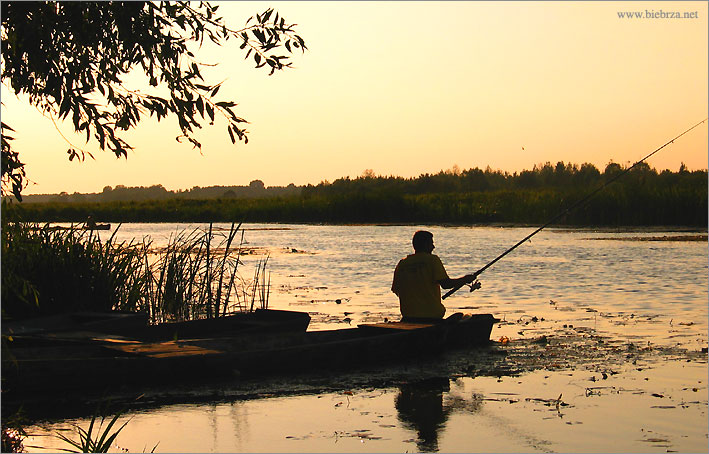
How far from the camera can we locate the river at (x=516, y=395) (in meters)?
7.55

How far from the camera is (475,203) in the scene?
46.6 meters

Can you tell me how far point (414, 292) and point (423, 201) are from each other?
3662 cm

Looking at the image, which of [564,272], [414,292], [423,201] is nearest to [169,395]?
[414,292]

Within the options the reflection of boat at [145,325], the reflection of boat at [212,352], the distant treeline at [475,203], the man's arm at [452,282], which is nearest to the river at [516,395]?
the reflection of boat at [212,352]

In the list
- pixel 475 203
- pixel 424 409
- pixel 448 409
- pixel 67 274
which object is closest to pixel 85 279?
pixel 67 274

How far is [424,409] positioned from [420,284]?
282cm

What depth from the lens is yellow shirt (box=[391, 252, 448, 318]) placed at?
36.2 feet

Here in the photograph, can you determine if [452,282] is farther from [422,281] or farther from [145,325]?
[145,325]

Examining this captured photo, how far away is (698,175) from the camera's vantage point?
46.0 metres

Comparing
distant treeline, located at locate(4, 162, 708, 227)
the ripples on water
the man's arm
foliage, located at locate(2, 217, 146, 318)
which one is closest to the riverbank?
the man's arm

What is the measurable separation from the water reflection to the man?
4.92 feet

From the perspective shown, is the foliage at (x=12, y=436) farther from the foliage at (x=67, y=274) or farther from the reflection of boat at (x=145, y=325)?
the foliage at (x=67, y=274)

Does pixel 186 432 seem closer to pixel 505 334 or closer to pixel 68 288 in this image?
pixel 68 288

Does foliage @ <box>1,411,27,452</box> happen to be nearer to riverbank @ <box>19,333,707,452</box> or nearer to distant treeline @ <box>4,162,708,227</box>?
riverbank @ <box>19,333,707,452</box>
